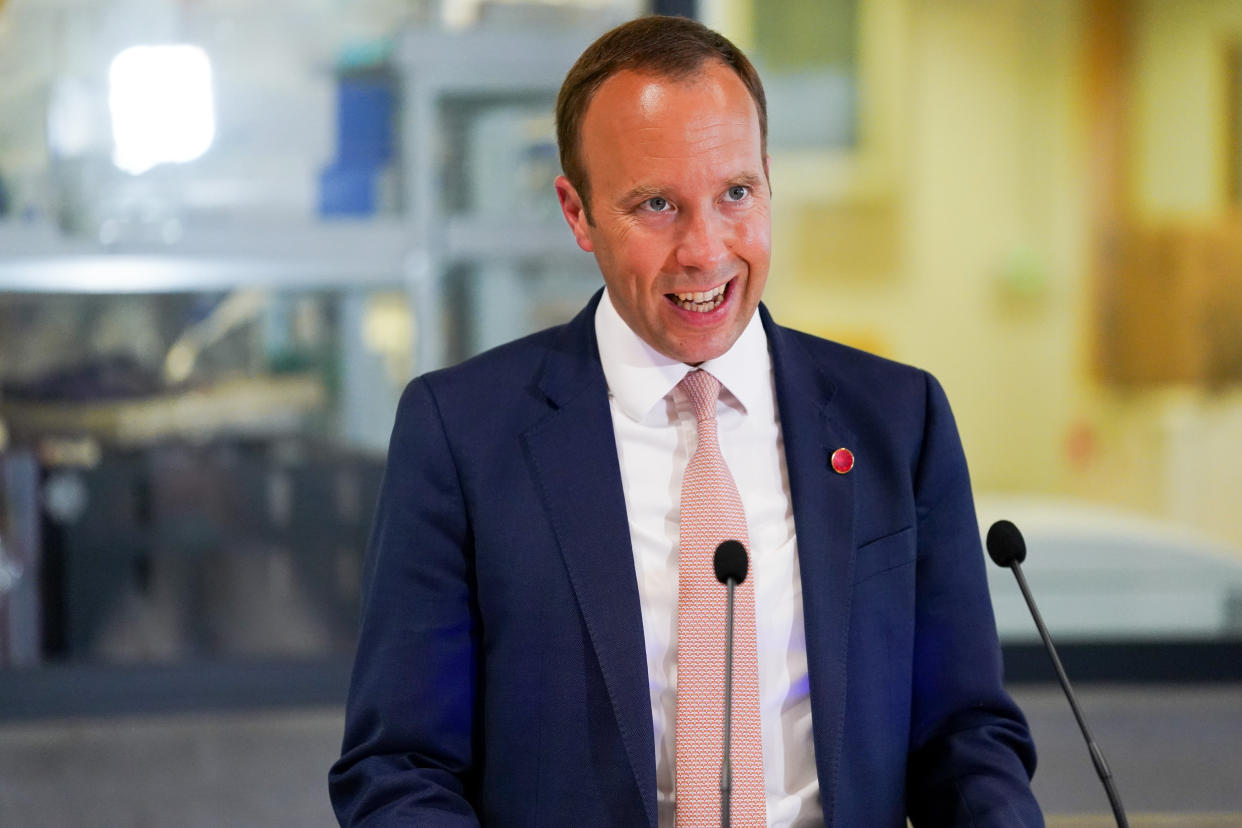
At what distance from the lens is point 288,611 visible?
3439 millimetres

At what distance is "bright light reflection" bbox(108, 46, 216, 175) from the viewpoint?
3.37 m

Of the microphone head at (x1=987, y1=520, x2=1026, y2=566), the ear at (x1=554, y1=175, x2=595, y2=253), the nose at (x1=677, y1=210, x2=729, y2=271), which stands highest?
the ear at (x1=554, y1=175, x2=595, y2=253)

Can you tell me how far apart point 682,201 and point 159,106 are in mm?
2473

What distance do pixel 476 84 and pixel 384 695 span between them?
7.96 ft

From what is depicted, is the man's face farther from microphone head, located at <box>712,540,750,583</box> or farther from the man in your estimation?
microphone head, located at <box>712,540,750,583</box>

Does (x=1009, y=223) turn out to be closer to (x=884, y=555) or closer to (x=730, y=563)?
(x=884, y=555)

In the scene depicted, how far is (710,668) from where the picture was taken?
1325 mm

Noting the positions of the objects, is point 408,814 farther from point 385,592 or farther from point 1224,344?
point 1224,344

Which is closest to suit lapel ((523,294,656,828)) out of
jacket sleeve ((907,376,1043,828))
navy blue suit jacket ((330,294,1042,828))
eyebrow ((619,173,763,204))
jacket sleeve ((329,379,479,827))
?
navy blue suit jacket ((330,294,1042,828))

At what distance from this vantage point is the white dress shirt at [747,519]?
1.38m

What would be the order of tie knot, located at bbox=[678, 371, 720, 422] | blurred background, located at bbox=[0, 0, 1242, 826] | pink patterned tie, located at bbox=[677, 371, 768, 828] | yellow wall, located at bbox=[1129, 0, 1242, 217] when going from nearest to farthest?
pink patterned tie, located at bbox=[677, 371, 768, 828] < tie knot, located at bbox=[678, 371, 720, 422] < blurred background, located at bbox=[0, 0, 1242, 826] < yellow wall, located at bbox=[1129, 0, 1242, 217]

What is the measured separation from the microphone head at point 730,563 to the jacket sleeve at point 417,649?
0.95 feet

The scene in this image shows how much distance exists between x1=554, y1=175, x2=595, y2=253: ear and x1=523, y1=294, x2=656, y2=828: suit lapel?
0.12 meters

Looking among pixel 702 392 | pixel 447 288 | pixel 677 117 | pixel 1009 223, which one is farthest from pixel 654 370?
pixel 1009 223
